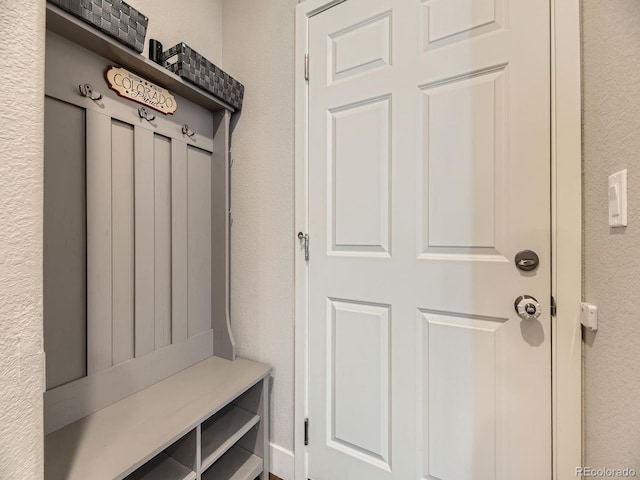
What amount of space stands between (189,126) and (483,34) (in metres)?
1.22

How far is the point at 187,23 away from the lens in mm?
1343

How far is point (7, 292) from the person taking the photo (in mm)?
555

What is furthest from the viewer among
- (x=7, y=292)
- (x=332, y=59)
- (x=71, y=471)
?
(x=332, y=59)

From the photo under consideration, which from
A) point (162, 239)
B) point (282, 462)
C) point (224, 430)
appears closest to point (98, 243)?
point (162, 239)

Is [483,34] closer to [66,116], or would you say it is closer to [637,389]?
[637,389]

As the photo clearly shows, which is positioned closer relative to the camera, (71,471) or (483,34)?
(71,471)

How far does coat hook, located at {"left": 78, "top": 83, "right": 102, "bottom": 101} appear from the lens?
36.8 inches

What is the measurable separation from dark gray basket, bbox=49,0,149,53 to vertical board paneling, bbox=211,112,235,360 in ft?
1.48

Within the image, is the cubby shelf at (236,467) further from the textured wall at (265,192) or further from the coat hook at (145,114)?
the coat hook at (145,114)

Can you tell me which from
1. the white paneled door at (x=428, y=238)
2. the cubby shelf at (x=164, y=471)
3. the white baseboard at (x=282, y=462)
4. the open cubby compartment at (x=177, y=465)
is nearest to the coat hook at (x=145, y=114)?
the white paneled door at (x=428, y=238)

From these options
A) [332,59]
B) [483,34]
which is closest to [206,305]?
[332,59]

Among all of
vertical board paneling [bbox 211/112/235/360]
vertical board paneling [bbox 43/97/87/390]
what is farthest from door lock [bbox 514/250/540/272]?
vertical board paneling [bbox 43/97/87/390]

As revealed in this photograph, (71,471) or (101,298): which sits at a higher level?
(101,298)

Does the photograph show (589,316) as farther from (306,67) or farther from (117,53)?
(117,53)
